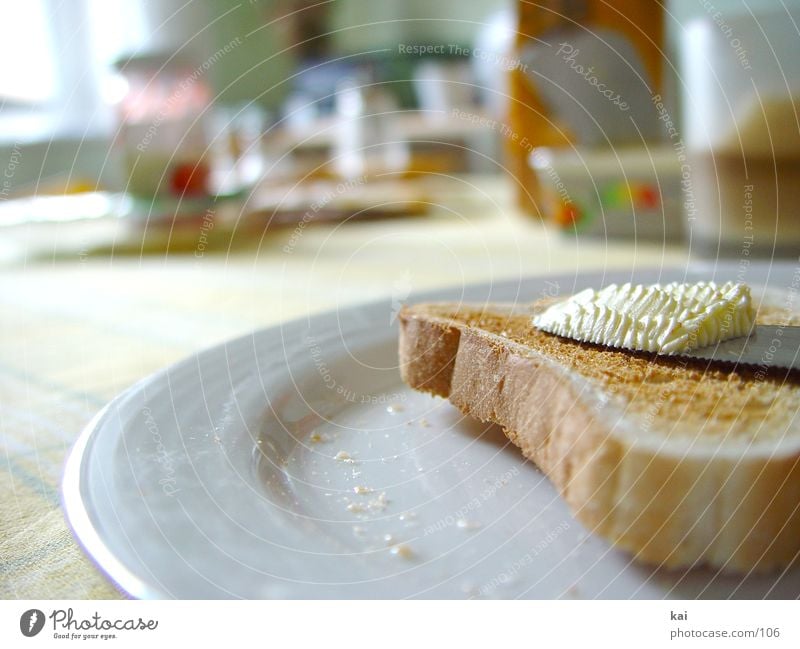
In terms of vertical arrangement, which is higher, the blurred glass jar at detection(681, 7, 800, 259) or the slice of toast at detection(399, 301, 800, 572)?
the blurred glass jar at detection(681, 7, 800, 259)

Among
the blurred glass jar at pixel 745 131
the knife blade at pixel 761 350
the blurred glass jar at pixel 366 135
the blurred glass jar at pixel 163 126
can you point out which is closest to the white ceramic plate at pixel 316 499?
the knife blade at pixel 761 350

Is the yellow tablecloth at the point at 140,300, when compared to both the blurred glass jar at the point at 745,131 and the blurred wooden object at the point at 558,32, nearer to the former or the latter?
the blurred glass jar at the point at 745,131

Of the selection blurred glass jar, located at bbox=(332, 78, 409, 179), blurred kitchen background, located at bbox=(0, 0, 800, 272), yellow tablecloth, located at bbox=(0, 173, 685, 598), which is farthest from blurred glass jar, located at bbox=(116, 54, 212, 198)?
blurred glass jar, located at bbox=(332, 78, 409, 179)

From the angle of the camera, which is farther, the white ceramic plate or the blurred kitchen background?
the blurred kitchen background

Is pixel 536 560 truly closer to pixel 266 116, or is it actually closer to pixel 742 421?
pixel 742 421

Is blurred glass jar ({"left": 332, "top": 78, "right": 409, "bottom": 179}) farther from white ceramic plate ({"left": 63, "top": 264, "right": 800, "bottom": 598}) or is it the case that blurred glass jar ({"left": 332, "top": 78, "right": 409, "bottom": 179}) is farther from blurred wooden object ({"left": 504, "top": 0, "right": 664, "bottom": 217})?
white ceramic plate ({"left": 63, "top": 264, "right": 800, "bottom": 598})
